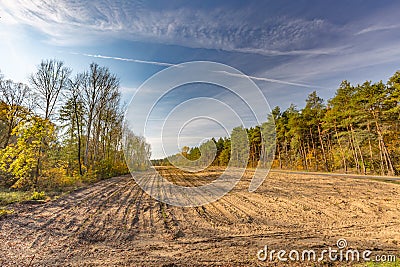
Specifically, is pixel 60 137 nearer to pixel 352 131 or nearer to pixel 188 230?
pixel 188 230

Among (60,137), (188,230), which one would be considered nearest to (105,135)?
(60,137)

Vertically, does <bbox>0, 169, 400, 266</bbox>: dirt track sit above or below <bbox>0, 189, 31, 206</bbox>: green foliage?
below

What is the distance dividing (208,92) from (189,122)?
1432mm

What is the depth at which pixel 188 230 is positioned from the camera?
5922 mm

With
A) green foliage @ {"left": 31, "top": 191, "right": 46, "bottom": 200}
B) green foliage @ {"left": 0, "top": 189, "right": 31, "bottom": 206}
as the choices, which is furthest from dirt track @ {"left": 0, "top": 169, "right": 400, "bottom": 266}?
green foliage @ {"left": 31, "top": 191, "right": 46, "bottom": 200}

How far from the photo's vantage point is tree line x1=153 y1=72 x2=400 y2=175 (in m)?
21.3

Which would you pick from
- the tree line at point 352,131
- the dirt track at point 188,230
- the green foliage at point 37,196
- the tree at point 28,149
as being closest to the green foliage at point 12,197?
the green foliage at point 37,196

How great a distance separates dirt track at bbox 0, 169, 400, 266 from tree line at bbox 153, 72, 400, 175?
428 cm

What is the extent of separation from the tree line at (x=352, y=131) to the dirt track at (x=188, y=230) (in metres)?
4.28

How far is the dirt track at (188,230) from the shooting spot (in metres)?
4.30

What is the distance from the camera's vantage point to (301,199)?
9703 mm

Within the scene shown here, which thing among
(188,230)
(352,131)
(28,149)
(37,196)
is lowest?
(188,230)

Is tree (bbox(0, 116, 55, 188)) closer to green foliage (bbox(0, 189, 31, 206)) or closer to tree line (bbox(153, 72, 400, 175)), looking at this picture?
green foliage (bbox(0, 189, 31, 206))

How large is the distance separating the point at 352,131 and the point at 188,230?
25859mm
